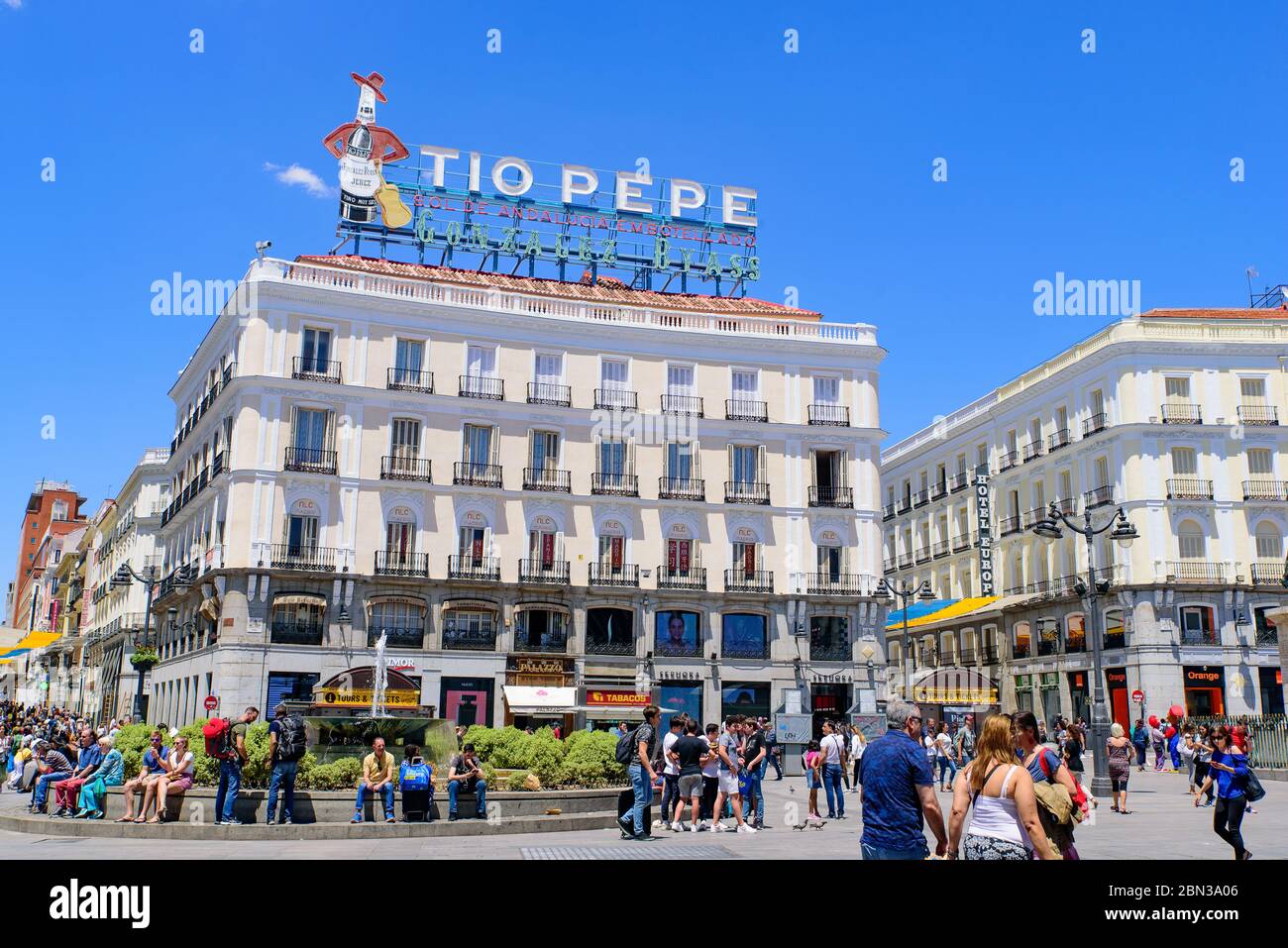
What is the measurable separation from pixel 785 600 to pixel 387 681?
15713mm

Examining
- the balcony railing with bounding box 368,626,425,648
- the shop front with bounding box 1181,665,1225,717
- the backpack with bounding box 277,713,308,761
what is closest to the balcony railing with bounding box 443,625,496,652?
the balcony railing with bounding box 368,626,425,648

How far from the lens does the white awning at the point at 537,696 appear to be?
3938cm

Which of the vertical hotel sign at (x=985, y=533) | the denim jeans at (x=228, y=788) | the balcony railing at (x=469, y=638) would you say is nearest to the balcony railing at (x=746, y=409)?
the balcony railing at (x=469, y=638)

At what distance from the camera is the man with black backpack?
14.9m

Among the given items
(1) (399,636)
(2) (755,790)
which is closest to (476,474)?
(1) (399,636)

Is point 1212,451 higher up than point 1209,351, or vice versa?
point 1209,351

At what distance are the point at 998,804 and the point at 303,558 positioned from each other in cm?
3653

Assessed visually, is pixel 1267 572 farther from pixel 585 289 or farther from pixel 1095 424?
pixel 585 289

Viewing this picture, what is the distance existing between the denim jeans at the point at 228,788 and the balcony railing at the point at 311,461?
2672 cm

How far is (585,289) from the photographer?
50.3m
